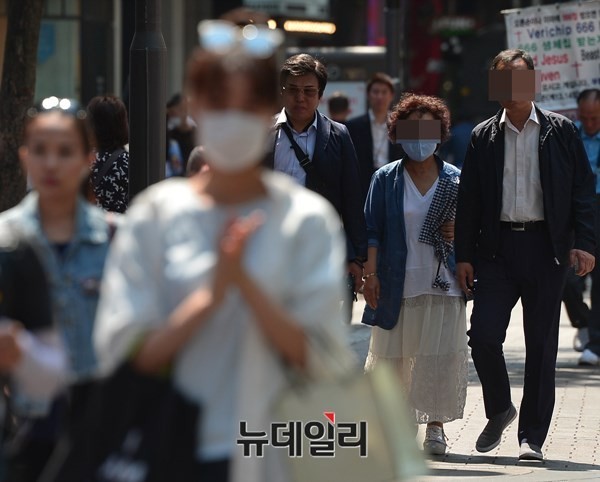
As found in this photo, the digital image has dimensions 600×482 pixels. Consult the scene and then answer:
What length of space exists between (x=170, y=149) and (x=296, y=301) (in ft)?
34.8

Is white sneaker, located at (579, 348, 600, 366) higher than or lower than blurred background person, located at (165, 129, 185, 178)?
lower

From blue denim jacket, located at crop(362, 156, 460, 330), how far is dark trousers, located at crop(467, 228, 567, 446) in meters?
0.32

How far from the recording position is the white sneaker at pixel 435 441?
806 cm

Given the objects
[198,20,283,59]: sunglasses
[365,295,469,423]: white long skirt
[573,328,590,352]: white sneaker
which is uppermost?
[198,20,283,59]: sunglasses

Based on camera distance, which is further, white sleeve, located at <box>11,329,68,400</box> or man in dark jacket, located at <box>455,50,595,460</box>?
man in dark jacket, located at <box>455,50,595,460</box>

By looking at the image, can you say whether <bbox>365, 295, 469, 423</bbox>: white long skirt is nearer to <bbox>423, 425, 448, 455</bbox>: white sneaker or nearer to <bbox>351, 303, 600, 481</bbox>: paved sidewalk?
<bbox>423, 425, 448, 455</bbox>: white sneaker

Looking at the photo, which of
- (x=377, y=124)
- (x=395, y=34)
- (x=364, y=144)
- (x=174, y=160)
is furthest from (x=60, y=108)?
(x=395, y=34)

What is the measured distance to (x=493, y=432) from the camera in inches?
315

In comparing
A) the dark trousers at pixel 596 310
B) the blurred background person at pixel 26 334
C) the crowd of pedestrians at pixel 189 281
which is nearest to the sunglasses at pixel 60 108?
the crowd of pedestrians at pixel 189 281

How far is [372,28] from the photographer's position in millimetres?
28297

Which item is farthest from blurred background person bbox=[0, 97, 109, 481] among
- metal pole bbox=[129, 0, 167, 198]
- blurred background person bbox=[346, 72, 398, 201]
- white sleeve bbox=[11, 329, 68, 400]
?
blurred background person bbox=[346, 72, 398, 201]

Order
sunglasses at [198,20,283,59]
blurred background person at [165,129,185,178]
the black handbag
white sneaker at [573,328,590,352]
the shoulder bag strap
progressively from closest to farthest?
1. the black handbag
2. sunglasses at [198,20,283,59]
3. the shoulder bag strap
4. white sneaker at [573,328,590,352]
5. blurred background person at [165,129,185,178]

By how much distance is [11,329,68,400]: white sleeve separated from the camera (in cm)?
407

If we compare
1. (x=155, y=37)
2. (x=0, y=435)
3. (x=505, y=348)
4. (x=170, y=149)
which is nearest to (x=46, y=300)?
(x=0, y=435)
